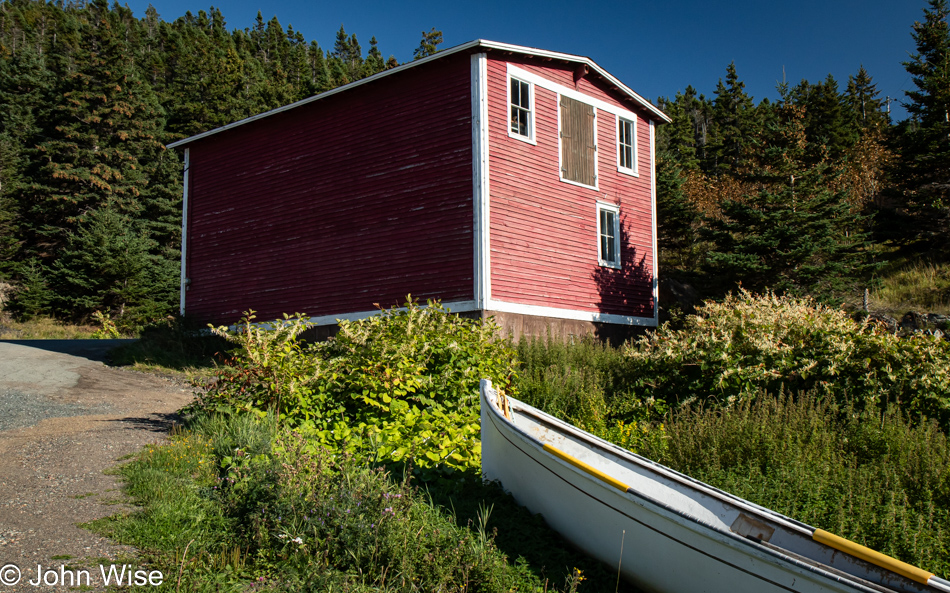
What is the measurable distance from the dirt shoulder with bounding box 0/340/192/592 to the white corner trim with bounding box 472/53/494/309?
20.0 ft

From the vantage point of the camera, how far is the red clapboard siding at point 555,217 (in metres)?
14.2

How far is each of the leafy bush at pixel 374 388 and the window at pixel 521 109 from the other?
24.7ft

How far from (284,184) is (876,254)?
21021 mm

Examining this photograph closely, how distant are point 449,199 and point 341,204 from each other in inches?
129

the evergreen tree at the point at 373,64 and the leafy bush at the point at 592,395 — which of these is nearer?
the leafy bush at the point at 592,395

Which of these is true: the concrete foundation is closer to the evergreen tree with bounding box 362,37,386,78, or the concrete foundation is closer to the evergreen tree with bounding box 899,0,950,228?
the evergreen tree with bounding box 899,0,950,228

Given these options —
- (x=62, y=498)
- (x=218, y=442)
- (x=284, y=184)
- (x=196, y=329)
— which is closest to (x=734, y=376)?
(x=218, y=442)

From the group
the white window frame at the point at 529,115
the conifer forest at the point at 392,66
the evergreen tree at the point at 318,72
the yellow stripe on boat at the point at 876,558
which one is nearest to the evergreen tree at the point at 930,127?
the conifer forest at the point at 392,66

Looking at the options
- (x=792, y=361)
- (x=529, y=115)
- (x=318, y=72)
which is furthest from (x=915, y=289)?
(x=318, y=72)

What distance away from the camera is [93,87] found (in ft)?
134

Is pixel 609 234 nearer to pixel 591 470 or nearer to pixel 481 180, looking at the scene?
pixel 481 180

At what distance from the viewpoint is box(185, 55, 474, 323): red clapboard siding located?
14406 mm

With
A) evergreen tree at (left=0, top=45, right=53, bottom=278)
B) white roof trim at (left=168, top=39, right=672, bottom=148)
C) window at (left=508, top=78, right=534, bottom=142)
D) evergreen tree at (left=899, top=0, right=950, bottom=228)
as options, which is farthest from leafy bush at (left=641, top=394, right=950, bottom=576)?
evergreen tree at (left=0, top=45, right=53, bottom=278)

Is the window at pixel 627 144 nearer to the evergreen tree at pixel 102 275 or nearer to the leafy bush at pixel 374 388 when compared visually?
the leafy bush at pixel 374 388
